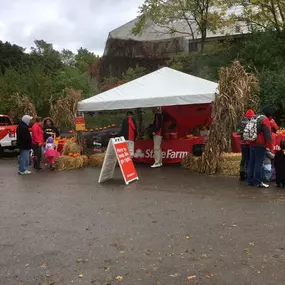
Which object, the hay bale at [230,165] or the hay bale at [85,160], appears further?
the hay bale at [85,160]

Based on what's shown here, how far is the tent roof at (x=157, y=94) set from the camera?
12.2 metres

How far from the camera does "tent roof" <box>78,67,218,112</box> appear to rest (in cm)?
1221

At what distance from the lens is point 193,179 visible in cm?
1059

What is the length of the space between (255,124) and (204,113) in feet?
18.2

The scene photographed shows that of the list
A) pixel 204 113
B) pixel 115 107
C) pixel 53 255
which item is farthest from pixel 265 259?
pixel 204 113

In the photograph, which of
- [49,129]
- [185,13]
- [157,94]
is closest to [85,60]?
[185,13]

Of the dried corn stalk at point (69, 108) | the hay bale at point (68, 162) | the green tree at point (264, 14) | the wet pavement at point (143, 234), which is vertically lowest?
the wet pavement at point (143, 234)

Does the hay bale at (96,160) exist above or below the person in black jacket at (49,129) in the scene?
below

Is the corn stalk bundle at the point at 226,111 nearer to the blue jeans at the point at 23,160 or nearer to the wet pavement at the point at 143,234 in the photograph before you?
the wet pavement at the point at 143,234

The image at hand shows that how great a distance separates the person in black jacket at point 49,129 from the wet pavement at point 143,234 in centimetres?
467

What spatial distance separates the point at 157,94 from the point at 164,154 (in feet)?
6.56

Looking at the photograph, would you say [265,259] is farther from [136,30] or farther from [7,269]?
[136,30]

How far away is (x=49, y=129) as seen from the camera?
14609 mm

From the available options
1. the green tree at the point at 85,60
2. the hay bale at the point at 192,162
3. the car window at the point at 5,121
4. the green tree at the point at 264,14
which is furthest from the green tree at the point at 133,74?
the hay bale at the point at 192,162
